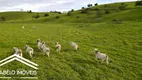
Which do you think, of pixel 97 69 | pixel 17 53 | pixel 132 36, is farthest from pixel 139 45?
pixel 17 53

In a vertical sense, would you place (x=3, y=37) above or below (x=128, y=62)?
above

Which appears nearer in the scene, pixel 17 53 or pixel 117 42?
pixel 17 53

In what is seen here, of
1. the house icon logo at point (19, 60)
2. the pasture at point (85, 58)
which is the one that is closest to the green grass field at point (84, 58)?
the pasture at point (85, 58)

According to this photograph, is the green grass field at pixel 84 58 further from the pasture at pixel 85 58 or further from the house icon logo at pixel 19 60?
the house icon logo at pixel 19 60

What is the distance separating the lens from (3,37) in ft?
121

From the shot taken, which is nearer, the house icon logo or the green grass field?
the green grass field

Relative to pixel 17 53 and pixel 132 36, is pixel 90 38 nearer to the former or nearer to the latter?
pixel 132 36

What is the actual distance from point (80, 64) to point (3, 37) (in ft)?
47.7

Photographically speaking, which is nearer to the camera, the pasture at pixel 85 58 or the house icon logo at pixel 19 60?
the pasture at pixel 85 58

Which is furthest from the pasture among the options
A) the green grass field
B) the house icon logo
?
the house icon logo

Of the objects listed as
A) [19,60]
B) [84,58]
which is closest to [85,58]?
[84,58]

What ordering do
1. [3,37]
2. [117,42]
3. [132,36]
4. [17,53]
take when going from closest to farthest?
1. [17,53]
2. [3,37]
3. [117,42]
4. [132,36]

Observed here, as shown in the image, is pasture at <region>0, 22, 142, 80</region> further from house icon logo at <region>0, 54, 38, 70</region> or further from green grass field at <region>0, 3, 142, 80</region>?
house icon logo at <region>0, 54, 38, 70</region>

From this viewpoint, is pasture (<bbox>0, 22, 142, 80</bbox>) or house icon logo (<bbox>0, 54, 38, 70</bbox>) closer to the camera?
pasture (<bbox>0, 22, 142, 80</bbox>)
